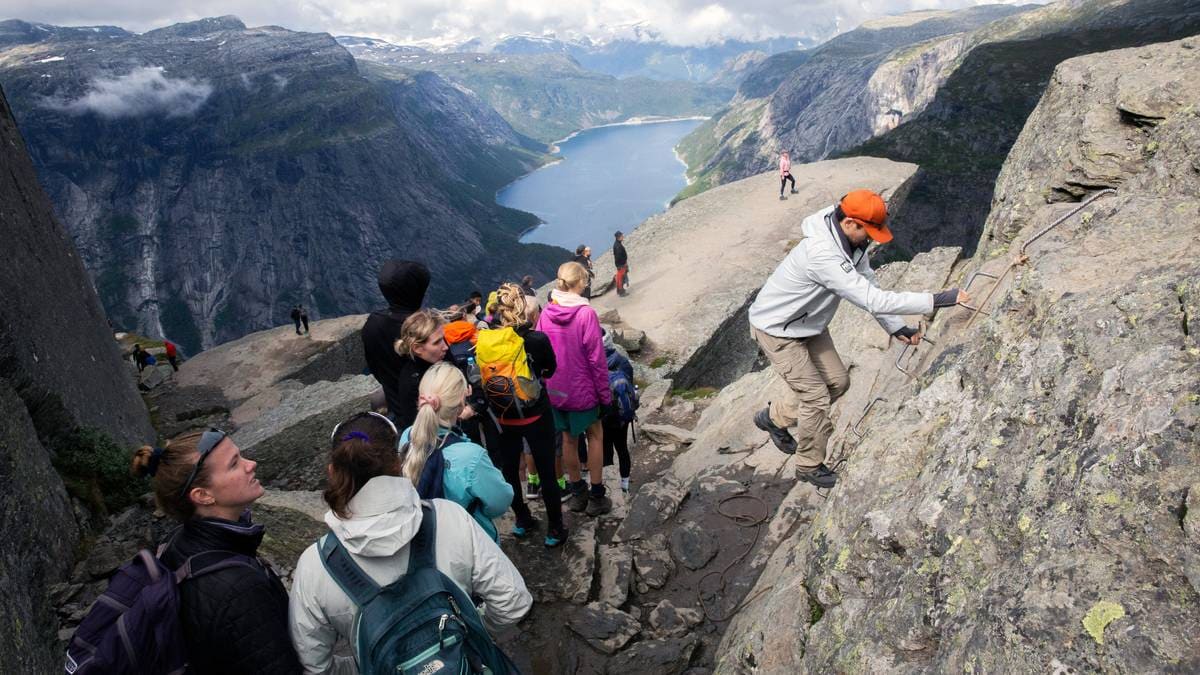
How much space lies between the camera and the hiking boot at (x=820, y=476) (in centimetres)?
693

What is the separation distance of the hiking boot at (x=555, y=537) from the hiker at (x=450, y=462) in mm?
2663

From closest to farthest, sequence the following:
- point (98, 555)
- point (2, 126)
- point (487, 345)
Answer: point (487, 345)
point (98, 555)
point (2, 126)

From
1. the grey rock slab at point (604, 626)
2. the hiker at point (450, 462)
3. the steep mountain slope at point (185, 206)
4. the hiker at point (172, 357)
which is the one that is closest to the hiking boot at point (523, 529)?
the grey rock slab at point (604, 626)

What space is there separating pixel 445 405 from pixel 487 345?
1.44 m

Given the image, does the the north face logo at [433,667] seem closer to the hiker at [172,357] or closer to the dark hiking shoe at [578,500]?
the dark hiking shoe at [578,500]

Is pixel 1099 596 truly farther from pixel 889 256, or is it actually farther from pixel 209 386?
pixel 889 256

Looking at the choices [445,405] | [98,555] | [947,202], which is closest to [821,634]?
Result: [445,405]

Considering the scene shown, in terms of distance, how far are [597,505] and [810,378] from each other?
355 cm

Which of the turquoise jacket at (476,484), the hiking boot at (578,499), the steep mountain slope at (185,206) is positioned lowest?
the steep mountain slope at (185,206)

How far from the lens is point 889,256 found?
74375 millimetres

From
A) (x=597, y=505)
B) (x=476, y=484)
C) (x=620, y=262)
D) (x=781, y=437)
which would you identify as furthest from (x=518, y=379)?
(x=620, y=262)

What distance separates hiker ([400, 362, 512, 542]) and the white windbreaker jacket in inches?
125

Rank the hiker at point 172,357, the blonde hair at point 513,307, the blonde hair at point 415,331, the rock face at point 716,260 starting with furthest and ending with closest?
the hiker at point 172,357, the rock face at point 716,260, the blonde hair at point 513,307, the blonde hair at point 415,331

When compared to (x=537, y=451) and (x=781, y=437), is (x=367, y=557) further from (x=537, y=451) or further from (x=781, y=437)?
(x=781, y=437)
